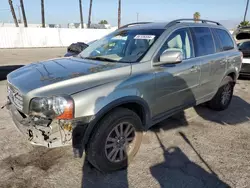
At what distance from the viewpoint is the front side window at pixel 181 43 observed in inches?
133

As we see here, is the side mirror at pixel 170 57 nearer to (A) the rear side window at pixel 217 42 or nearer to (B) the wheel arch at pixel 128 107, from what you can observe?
(B) the wheel arch at pixel 128 107

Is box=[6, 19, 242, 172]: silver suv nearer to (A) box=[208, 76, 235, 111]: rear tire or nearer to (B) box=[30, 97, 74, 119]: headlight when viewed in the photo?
(B) box=[30, 97, 74, 119]: headlight

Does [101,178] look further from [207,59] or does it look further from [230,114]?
[230,114]

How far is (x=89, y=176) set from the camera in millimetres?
2793

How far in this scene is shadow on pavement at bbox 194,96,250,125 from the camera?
15.3ft

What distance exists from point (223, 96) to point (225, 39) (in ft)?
4.10

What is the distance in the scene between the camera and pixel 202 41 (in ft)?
13.3

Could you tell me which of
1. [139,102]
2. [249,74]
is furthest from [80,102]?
[249,74]

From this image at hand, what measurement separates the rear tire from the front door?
1161 mm

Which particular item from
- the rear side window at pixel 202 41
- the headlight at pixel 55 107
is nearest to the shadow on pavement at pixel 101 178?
the headlight at pixel 55 107

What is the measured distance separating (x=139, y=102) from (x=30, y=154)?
68.4 inches

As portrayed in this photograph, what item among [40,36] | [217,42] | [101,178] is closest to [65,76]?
[101,178]

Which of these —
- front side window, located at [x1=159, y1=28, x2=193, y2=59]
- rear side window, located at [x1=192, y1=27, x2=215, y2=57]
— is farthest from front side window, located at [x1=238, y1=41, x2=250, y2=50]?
front side window, located at [x1=159, y1=28, x2=193, y2=59]

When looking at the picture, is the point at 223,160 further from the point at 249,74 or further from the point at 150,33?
the point at 249,74
